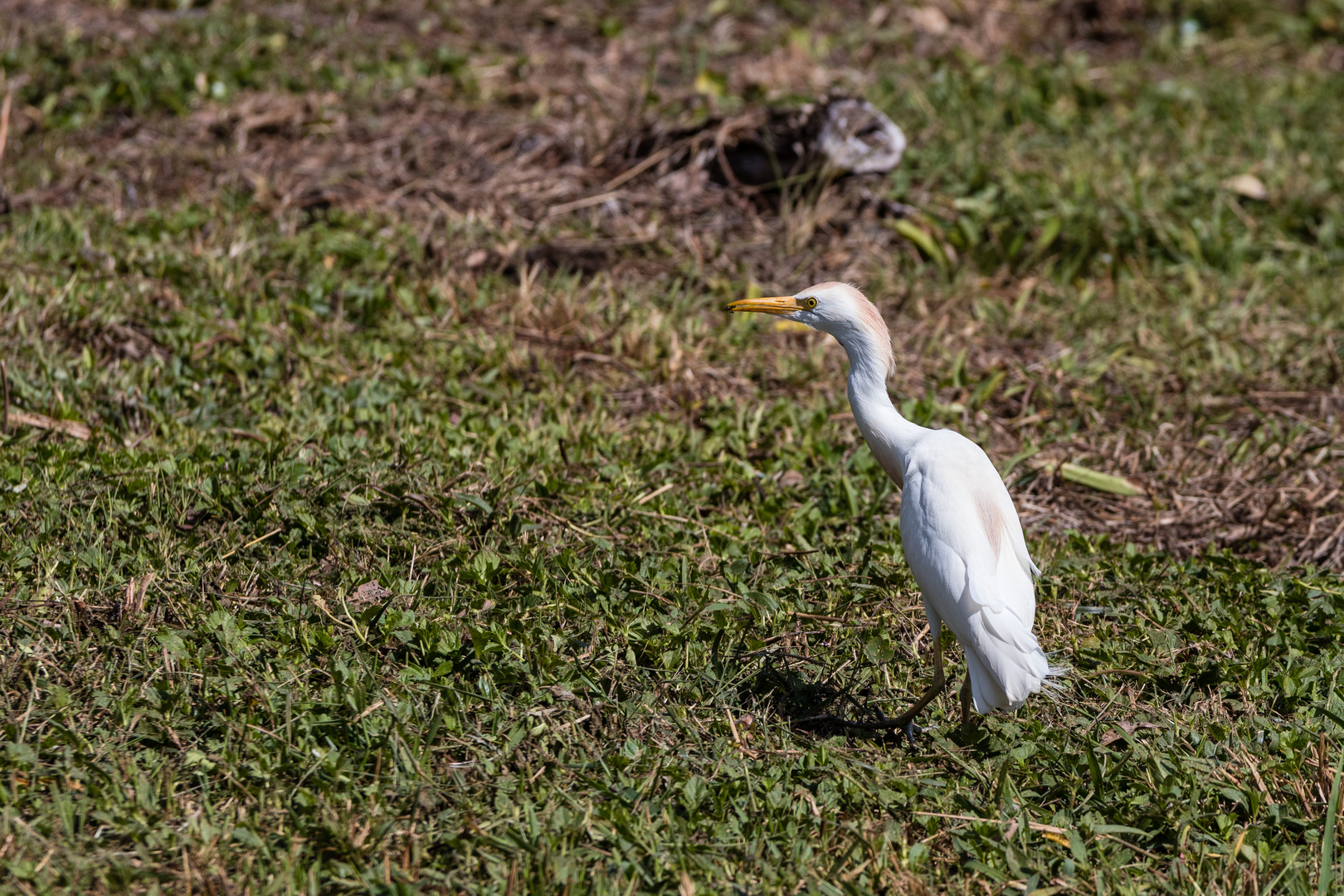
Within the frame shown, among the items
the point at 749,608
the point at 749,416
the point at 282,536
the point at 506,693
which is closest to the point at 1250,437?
the point at 749,416

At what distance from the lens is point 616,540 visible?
381 cm

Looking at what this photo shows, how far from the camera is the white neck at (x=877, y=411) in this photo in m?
3.35

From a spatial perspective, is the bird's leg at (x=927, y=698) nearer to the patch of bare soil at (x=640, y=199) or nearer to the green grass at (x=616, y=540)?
the green grass at (x=616, y=540)

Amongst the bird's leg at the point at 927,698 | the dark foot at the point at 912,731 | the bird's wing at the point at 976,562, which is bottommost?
the dark foot at the point at 912,731

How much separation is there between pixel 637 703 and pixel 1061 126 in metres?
5.22

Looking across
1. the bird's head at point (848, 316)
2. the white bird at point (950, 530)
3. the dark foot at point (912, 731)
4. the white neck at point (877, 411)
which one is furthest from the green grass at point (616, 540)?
the bird's head at point (848, 316)

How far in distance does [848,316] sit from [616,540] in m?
1.06

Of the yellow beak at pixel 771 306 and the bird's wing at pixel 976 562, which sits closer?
the bird's wing at pixel 976 562

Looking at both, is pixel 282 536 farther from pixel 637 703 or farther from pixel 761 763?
pixel 761 763

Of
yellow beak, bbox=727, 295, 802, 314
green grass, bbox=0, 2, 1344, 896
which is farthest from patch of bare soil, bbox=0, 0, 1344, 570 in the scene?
yellow beak, bbox=727, 295, 802, 314

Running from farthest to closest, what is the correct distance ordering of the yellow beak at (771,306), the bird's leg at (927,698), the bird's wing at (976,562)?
the yellow beak at (771,306), the bird's leg at (927,698), the bird's wing at (976,562)

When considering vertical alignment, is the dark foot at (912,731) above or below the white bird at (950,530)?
below

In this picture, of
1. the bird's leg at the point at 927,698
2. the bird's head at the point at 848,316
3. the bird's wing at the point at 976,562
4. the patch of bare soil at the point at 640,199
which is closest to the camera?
the bird's wing at the point at 976,562

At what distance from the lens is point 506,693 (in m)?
3.05
